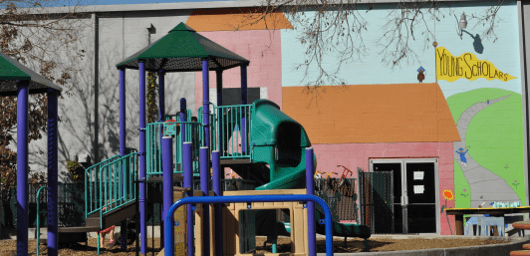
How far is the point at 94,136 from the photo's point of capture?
19922 millimetres

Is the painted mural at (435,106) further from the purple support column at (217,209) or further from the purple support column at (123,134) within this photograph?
the purple support column at (217,209)

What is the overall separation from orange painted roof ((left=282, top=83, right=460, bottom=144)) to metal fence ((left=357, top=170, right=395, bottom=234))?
1.56 metres

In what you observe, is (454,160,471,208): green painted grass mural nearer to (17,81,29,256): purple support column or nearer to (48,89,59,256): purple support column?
(48,89,59,256): purple support column

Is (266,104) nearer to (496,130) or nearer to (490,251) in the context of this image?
(490,251)

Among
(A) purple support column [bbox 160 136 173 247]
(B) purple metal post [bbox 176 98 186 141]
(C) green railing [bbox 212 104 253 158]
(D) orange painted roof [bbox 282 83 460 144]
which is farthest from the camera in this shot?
(D) orange painted roof [bbox 282 83 460 144]

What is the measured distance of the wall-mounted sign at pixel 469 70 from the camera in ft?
62.7

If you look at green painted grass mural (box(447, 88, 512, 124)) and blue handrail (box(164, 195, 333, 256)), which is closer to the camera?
blue handrail (box(164, 195, 333, 256))

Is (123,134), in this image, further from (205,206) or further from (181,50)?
(205,206)

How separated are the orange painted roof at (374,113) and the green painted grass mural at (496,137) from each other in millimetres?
668

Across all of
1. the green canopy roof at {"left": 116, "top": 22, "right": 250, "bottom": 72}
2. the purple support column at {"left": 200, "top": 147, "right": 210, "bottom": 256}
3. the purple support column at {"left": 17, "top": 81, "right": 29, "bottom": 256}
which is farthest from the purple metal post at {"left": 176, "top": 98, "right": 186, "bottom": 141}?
the purple support column at {"left": 17, "top": 81, "right": 29, "bottom": 256}

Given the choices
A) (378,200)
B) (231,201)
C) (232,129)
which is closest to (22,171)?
(231,201)

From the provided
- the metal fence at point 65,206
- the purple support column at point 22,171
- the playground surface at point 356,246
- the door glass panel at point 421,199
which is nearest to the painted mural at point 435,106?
the door glass panel at point 421,199

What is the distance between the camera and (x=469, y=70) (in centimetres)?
1914

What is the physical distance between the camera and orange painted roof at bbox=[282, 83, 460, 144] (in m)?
19.2
